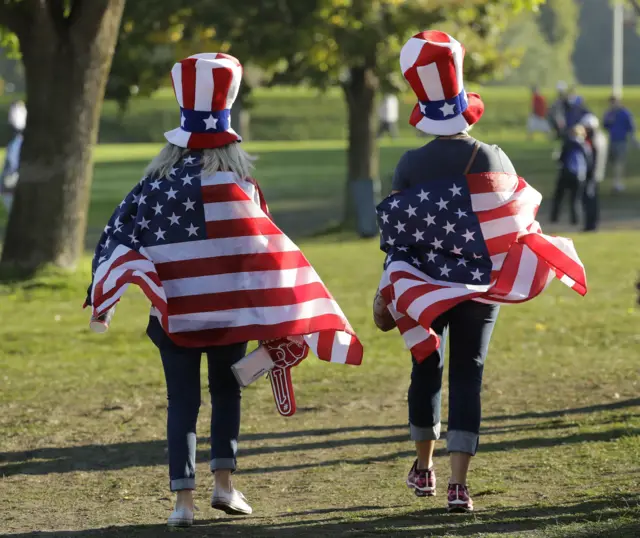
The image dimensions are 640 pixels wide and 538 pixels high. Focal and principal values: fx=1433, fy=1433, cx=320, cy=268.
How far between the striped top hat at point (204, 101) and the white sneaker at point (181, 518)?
1.40 m

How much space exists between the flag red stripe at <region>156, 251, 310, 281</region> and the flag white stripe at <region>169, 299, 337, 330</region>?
0.50 feet

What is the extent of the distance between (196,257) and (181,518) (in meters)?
1.01

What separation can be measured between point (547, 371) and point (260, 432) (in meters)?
2.49

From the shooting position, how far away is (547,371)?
9.40 m

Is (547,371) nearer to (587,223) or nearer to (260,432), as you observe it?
(260,432)

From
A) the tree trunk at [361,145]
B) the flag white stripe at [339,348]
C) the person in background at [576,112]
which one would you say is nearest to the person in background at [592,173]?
the person in background at [576,112]

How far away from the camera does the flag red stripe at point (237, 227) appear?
5465 mm

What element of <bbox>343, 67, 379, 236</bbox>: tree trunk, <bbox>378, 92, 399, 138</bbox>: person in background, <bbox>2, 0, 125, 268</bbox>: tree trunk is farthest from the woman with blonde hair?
<bbox>378, 92, 399, 138</bbox>: person in background

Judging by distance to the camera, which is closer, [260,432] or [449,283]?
[449,283]

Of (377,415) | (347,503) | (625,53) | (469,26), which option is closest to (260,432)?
(377,415)

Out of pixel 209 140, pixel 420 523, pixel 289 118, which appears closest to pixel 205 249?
pixel 209 140

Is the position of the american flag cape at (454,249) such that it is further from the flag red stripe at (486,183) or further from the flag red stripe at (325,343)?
the flag red stripe at (325,343)

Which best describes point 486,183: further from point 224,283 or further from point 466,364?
point 224,283

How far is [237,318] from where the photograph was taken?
5.51m
